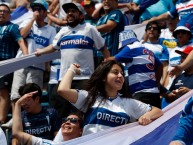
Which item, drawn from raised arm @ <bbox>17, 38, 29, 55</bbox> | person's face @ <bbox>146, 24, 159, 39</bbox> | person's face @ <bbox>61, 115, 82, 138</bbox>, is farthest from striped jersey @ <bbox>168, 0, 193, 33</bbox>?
person's face @ <bbox>61, 115, 82, 138</bbox>

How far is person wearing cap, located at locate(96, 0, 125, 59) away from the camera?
30.9ft

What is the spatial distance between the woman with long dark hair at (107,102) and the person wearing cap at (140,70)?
6.48ft

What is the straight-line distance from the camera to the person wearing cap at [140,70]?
8016 mm

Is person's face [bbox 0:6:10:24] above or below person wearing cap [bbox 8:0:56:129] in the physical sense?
above

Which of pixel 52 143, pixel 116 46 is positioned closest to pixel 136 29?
pixel 116 46

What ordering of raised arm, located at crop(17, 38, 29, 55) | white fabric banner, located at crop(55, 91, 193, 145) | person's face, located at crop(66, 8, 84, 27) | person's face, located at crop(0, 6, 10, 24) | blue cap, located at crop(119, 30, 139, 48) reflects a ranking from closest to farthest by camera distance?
white fabric banner, located at crop(55, 91, 193, 145), blue cap, located at crop(119, 30, 139, 48), person's face, located at crop(66, 8, 84, 27), raised arm, located at crop(17, 38, 29, 55), person's face, located at crop(0, 6, 10, 24)

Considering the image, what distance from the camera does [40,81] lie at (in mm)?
9766

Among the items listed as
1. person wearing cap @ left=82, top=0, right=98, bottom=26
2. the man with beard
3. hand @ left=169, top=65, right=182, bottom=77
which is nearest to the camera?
hand @ left=169, top=65, right=182, bottom=77

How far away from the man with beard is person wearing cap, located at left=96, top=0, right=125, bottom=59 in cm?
63

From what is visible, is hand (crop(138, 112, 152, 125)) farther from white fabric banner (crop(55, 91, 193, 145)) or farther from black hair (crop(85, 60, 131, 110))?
black hair (crop(85, 60, 131, 110))

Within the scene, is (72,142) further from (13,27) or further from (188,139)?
(13,27)

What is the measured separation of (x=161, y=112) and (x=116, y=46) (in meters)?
3.83

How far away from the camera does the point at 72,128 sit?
632 centimetres

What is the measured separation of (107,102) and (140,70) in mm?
2270
